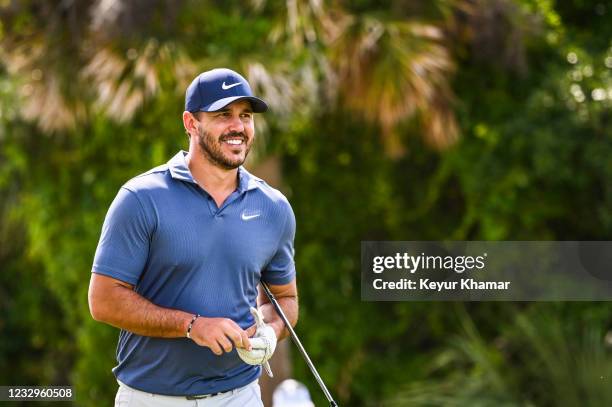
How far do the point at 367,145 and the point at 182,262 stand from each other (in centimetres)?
621

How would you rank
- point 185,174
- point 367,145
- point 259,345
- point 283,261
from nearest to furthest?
point 259,345, point 185,174, point 283,261, point 367,145

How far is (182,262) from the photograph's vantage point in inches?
131

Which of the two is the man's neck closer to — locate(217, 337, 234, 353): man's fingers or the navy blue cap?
the navy blue cap

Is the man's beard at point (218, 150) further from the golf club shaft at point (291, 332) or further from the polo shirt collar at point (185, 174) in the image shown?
the golf club shaft at point (291, 332)

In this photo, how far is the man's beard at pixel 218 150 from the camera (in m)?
3.43

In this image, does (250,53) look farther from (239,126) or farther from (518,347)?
(239,126)

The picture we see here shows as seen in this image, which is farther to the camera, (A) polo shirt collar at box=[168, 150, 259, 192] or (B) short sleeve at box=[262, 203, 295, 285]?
(B) short sleeve at box=[262, 203, 295, 285]

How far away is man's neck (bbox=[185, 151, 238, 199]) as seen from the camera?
11.4ft

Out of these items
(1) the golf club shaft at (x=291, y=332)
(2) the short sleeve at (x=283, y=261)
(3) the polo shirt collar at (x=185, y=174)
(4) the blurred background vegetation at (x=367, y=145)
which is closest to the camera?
(3) the polo shirt collar at (x=185, y=174)

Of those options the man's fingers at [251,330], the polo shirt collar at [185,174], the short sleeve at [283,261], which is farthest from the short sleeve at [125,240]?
the short sleeve at [283,261]

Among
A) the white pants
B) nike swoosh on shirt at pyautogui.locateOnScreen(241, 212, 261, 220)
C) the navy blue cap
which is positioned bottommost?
the white pants

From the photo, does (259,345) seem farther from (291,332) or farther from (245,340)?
(291,332)

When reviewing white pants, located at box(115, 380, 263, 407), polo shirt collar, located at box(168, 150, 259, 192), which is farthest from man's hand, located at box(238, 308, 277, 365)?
polo shirt collar, located at box(168, 150, 259, 192)

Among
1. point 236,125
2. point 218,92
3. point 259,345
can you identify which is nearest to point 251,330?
point 259,345
